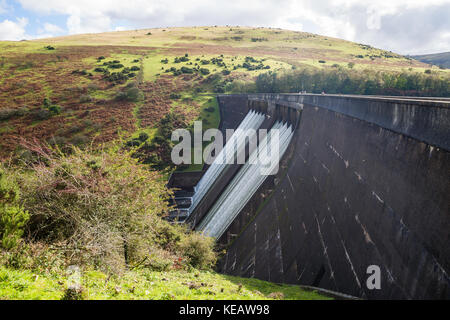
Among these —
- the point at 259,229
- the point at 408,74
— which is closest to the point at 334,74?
the point at 408,74

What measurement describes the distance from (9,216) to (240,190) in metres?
16.1

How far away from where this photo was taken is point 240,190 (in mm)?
22688

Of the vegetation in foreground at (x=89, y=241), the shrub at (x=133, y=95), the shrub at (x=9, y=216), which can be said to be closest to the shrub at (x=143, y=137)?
the shrub at (x=133, y=95)

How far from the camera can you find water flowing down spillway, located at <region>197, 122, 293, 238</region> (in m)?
21.1

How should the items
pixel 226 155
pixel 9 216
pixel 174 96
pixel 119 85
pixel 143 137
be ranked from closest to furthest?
1. pixel 9 216
2. pixel 226 155
3. pixel 143 137
4. pixel 174 96
5. pixel 119 85

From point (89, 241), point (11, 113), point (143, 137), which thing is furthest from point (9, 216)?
point (11, 113)

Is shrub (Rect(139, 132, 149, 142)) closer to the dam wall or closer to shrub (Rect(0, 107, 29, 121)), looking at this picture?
shrub (Rect(0, 107, 29, 121))

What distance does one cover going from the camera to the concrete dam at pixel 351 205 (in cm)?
695

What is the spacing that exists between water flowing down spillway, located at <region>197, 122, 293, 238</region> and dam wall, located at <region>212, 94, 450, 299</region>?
0.88 m

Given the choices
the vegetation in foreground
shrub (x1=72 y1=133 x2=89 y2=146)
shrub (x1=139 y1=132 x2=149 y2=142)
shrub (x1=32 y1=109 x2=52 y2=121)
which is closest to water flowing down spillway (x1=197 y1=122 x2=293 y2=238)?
the vegetation in foreground

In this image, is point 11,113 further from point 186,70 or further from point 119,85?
point 186,70

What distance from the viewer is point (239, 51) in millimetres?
120125

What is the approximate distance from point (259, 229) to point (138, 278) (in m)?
10.3
